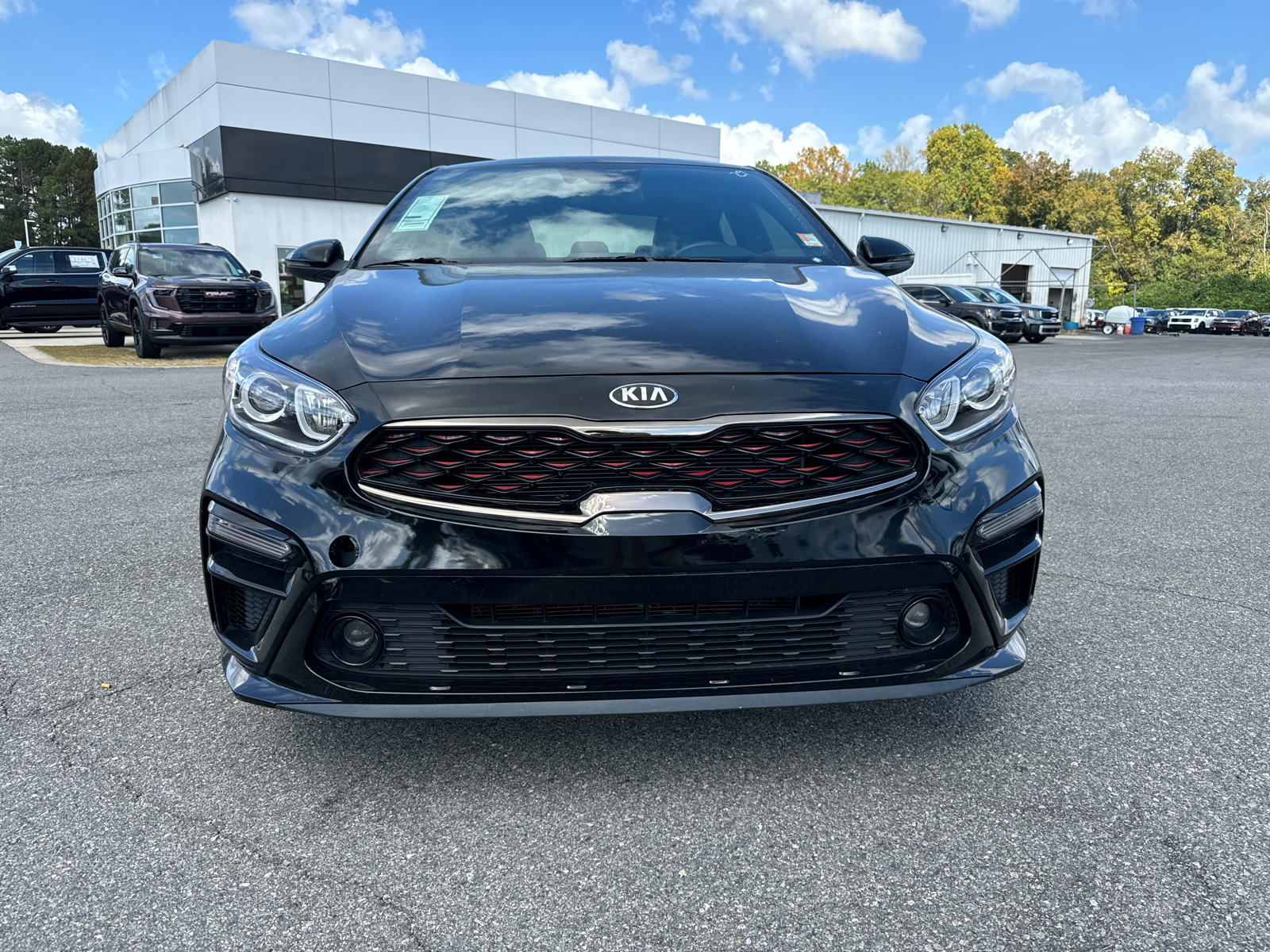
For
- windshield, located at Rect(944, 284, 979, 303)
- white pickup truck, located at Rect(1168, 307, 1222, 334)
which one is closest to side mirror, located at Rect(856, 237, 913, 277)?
windshield, located at Rect(944, 284, 979, 303)

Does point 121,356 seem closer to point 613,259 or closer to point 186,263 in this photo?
point 186,263

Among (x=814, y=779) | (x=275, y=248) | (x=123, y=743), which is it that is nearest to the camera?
(x=814, y=779)

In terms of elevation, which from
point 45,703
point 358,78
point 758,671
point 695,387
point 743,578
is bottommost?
point 45,703

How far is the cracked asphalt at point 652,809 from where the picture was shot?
5.29ft

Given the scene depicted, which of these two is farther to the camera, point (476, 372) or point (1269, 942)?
point (476, 372)

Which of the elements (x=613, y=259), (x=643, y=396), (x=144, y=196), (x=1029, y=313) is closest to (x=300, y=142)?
(x=144, y=196)

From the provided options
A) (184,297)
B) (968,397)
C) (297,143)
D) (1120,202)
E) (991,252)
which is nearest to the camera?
(968,397)

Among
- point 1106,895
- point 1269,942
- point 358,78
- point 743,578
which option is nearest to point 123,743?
point 743,578

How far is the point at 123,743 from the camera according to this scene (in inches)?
88.4

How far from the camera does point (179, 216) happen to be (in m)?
26.9

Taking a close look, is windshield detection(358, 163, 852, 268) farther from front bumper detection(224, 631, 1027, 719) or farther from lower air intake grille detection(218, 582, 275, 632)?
front bumper detection(224, 631, 1027, 719)

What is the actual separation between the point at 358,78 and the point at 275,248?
203 inches

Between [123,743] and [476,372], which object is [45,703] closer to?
[123,743]

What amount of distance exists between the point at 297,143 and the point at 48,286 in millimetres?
8603
